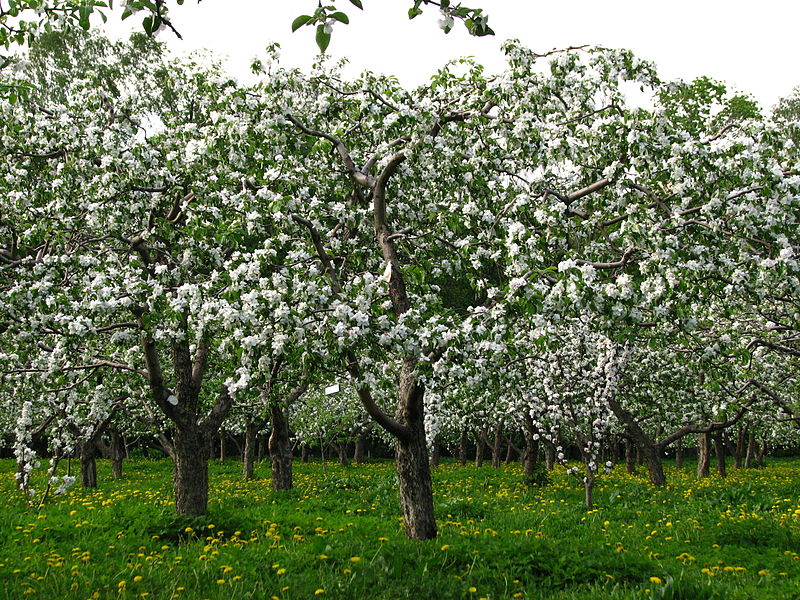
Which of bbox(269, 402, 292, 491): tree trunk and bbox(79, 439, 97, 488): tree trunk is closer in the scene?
bbox(269, 402, 292, 491): tree trunk

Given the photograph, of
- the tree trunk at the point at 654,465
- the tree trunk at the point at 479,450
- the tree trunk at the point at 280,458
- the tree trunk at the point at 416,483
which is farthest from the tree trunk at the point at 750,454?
the tree trunk at the point at 416,483

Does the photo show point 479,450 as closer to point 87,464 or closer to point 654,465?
point 654,465

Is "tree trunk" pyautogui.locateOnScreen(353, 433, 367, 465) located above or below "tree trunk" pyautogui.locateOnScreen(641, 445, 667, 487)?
below

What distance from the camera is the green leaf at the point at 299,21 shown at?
3137 millimetres

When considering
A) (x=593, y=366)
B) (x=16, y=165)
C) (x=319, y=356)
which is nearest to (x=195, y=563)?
(x=319, y=356)

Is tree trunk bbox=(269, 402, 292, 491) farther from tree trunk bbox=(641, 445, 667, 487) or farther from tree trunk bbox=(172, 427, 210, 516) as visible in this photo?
tree trunk bbox=(641, 445, 667, 487)

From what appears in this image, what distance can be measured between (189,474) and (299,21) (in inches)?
403

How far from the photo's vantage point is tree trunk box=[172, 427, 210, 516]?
446 inches

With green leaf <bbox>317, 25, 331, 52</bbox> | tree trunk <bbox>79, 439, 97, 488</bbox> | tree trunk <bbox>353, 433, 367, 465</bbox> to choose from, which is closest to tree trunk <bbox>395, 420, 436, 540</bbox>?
green leaf <bbox>317, 25, 331, 52</bbox>

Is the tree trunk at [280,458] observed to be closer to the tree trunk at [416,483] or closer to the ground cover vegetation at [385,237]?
the ground cover vegetation at [385,237]

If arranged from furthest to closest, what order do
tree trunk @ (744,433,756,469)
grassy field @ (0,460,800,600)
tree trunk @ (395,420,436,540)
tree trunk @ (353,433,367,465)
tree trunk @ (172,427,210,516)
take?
1. tree trunk @ (353,433,367,465)
2. tree trunk @ (744,433,756,469)
3. tree trunk @ (172,427,210,516)
4. tree trunk @ (395,420,436,540)
5. grassy field @ (0,460,800,600)

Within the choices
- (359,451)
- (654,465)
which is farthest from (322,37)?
(359,451)

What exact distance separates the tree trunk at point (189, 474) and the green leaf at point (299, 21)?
31.8 ft

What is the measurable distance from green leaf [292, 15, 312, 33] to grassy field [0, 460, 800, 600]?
19.1 ft
